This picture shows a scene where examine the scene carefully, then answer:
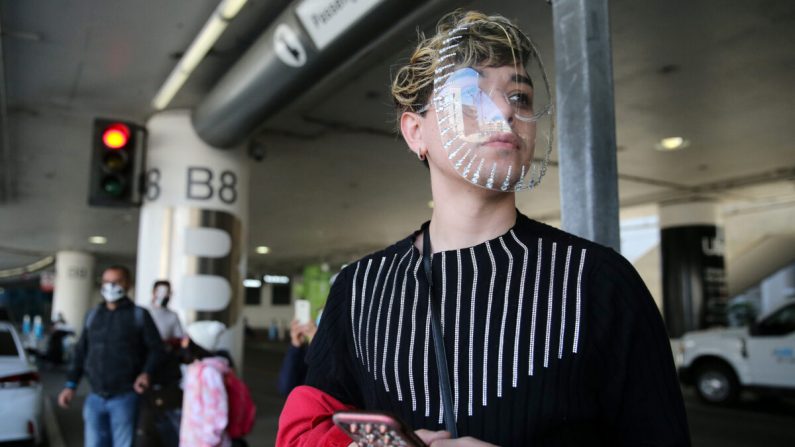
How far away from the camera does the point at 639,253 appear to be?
21562 mm

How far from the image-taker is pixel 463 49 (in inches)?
48.6

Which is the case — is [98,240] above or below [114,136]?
above

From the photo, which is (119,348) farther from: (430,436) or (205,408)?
(430,436)

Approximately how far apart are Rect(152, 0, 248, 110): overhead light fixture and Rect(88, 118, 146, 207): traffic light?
30.0 inches

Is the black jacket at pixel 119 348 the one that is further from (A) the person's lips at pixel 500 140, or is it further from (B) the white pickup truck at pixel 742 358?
(B) the white pickup truck at pixel 742 358

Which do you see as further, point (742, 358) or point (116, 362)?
point (742, 358)

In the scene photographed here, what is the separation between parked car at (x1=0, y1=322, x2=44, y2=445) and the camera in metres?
6.53

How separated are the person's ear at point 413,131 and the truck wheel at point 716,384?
1165cm

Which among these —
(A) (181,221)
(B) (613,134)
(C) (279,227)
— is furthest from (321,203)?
(B) (613,134)

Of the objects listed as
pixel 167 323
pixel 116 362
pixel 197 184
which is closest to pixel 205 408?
pixel 116 362

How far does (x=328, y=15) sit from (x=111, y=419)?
11.8 ft

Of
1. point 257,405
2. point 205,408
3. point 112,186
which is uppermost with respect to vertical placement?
point 112,186

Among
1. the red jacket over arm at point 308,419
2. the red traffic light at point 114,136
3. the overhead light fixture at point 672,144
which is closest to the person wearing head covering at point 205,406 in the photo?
the red jacket over arm at point 308,419

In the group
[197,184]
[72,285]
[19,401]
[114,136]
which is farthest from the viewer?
[72,285]
